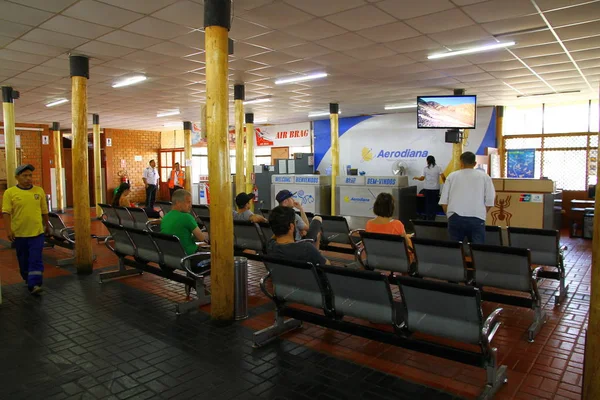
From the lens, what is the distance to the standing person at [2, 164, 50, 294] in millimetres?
5172

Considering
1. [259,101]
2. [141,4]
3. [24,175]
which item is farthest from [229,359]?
[259,101]

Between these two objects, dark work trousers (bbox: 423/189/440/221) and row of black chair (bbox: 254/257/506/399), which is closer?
row of black chair (bbox: 254/257/506/399)

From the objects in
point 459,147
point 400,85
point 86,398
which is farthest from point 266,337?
point 459,147

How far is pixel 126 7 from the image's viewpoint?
495 centimetres

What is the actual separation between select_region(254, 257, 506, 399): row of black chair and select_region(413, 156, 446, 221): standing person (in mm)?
8953

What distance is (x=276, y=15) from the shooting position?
529 centimetres

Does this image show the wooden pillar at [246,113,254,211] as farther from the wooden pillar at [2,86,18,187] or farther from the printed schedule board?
the printed schedule board

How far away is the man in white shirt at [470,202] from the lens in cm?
501

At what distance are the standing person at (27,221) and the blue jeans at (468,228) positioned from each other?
5.03 m

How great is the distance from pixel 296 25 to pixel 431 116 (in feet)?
14.9

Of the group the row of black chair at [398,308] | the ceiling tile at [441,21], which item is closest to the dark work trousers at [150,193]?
the ceiling tile at [441,21]

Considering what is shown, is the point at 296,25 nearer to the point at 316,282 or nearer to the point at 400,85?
the point at 316,282

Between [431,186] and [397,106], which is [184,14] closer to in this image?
[431,186]

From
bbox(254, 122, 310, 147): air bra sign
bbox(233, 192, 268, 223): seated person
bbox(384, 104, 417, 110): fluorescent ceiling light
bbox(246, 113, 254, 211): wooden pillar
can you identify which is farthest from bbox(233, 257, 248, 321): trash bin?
bbox(254, 122, 310, 147): air bra sign
